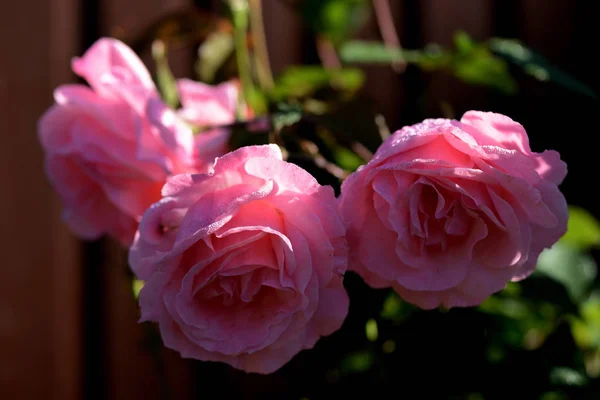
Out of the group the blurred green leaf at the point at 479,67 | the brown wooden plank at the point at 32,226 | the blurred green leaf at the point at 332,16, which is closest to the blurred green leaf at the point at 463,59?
the blurred green leaf at the point at 479,67

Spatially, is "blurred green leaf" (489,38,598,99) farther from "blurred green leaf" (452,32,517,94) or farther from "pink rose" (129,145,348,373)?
"pink rose" (129,145,348,373)

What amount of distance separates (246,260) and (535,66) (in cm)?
28

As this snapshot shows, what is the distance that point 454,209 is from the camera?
0.29 m

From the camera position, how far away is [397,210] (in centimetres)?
28

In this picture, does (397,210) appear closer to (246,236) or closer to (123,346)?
(246,236)

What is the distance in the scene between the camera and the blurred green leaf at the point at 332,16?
24.5 inches

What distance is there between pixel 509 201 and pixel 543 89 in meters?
0.64

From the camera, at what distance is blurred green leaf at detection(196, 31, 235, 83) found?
0.57 m


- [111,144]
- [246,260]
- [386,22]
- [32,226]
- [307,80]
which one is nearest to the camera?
[246,260]

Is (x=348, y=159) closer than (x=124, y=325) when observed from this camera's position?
Yes

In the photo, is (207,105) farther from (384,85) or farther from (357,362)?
(384,85)

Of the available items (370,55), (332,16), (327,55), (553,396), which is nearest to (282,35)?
(327,55)

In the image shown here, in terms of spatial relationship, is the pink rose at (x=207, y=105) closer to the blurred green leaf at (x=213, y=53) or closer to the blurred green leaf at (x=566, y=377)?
the blurred green leaf at (x=213, y=53)

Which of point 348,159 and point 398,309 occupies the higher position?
point 348,159
